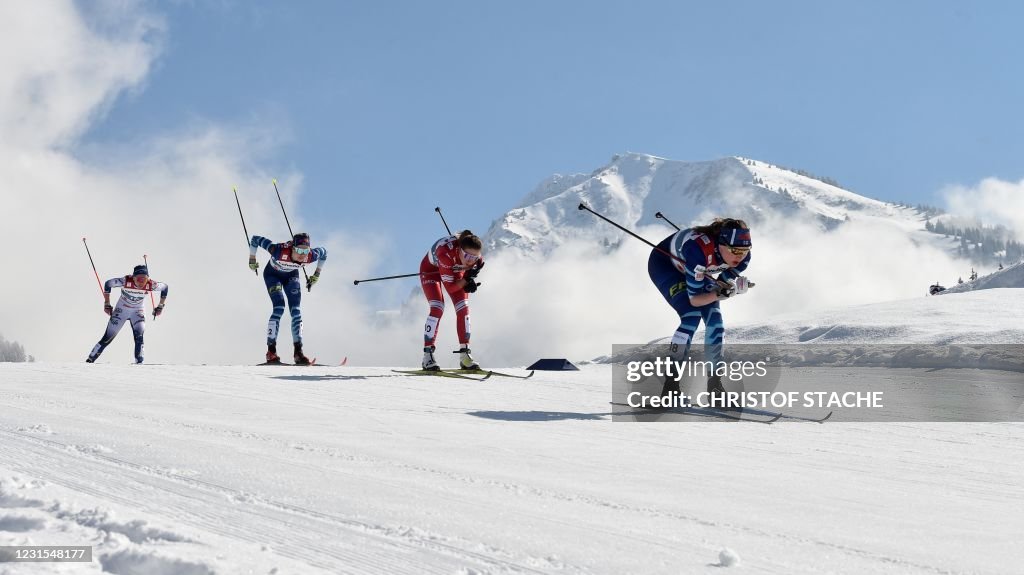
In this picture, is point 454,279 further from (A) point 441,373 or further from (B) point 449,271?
(A) point 441,373

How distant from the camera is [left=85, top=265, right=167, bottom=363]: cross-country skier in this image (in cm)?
1645

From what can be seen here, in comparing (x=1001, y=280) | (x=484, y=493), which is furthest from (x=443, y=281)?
(x=1001, y=280)

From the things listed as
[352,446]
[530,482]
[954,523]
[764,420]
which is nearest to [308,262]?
[764,420]

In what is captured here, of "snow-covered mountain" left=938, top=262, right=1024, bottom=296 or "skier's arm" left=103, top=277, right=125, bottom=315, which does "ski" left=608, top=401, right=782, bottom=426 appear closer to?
"skier's arm" left=103, top=277, right=125, bottom=315

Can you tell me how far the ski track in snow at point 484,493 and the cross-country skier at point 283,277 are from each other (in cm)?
865

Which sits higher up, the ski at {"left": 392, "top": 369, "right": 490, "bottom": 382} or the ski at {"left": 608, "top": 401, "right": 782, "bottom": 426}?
the ski at {"left": 392, "top": 369, "right": 490, "bottom": 382}

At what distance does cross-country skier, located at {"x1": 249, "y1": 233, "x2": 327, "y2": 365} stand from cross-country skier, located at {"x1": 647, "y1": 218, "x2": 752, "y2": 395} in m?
8.52

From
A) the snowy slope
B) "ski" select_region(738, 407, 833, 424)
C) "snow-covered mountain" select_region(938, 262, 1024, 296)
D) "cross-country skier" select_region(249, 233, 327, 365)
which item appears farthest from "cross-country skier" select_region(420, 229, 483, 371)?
"snow-covered mountain" select_region(938, 262, 1024, 296)

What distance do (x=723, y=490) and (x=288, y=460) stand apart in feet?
6.40

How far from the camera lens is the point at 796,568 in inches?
103

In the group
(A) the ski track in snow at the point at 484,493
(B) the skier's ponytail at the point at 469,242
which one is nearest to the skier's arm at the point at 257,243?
(B) the skier's ponytail at the point at 469,242

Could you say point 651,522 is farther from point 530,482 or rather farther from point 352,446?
point 352,446

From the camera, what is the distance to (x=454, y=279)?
12141 millimetres

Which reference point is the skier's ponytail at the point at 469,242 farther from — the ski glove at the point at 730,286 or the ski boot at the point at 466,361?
the ski glove at the point at 730,286
